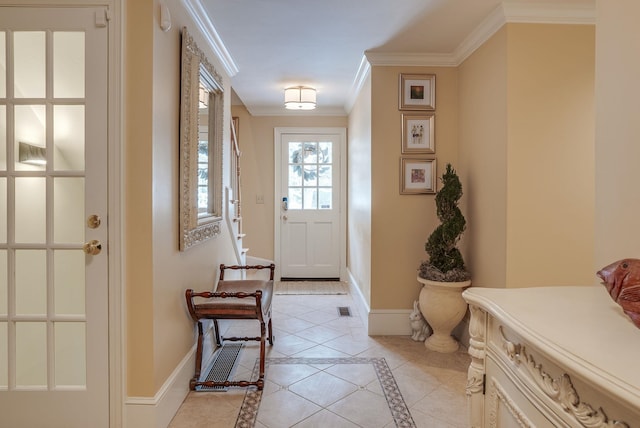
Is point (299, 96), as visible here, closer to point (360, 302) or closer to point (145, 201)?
point (360, 302)

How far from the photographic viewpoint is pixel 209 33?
2613mm

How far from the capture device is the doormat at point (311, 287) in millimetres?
4539

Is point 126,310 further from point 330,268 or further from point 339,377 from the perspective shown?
point 330,268

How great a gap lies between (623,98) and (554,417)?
94 centimetres

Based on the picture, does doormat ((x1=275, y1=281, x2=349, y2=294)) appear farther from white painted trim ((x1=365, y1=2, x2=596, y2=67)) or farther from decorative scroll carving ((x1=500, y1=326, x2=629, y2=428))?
decorative scroll carving ((x1=500, y1=326, x2=629, y2=428))

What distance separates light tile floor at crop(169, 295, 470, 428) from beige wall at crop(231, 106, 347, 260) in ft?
6.41

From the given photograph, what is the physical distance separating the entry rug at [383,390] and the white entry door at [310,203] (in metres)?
2.55

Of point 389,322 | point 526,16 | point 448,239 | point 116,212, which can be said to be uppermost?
point 526,16

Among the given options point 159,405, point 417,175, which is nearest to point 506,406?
point 159,405

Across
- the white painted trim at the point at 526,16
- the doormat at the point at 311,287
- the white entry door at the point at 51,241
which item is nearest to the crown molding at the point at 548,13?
the white painted trim at the point at 526,16

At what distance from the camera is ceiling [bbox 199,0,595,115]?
7.46ft

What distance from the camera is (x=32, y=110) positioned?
1.71 metres

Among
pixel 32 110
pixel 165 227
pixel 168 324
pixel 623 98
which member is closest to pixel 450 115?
pixel 623 98

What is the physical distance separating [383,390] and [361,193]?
6.43 feet
